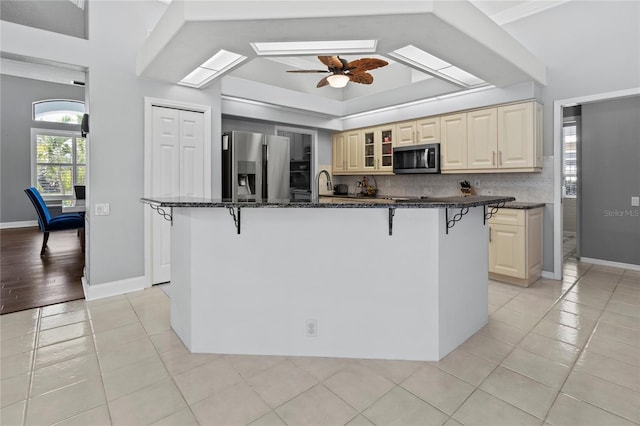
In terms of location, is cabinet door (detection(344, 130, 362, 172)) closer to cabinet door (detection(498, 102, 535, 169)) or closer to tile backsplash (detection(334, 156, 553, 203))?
tile backsplash (detection(334, 156, 553, 203))

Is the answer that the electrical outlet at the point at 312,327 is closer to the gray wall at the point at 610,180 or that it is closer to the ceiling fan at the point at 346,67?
the ceiling fan at the point at 346,67

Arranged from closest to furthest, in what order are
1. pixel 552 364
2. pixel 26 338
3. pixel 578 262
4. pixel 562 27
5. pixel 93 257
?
1. pixel 552 364
2. pixel 26 338
3. pixel 93 257
4. pixel 562 27
5. pixel 578 262

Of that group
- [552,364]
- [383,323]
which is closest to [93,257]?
[383,323]

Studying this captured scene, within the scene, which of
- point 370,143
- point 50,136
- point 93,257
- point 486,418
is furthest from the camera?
point 50,136

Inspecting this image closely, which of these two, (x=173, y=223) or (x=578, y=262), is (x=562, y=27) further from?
(x=173, y=223)

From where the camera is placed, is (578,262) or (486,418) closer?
(486,418)

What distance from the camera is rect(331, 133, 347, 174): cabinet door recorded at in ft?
20.9

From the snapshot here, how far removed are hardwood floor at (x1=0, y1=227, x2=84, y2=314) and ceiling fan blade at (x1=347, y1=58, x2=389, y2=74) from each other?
3.55 metres

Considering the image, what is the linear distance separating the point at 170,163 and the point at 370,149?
129 inches

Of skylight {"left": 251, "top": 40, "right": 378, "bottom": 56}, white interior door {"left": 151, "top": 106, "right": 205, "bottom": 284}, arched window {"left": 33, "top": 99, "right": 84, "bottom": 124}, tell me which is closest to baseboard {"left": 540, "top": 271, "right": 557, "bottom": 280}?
skylight {"left": 251, "top": 40, "right": 378, "bottom": 56}

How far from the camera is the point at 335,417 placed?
5.57ft

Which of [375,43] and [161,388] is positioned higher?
[375,43]

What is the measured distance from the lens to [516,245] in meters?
3.85

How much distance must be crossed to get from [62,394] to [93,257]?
6.20 feet
